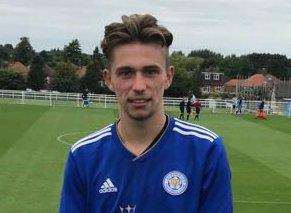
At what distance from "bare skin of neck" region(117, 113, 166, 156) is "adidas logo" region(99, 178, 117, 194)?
187 millimetres

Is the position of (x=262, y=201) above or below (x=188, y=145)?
below

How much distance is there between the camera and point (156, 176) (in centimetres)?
320

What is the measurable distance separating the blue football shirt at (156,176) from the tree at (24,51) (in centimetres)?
13649

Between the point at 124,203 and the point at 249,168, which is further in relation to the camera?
the point at 249,168

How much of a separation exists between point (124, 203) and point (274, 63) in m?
161

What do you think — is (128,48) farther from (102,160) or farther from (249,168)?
(249,168)

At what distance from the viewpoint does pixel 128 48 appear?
315 centimetres

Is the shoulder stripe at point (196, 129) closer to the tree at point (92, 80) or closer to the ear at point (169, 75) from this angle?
the ear at point (169, 75)

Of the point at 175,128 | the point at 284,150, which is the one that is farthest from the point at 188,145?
the point at 284,150

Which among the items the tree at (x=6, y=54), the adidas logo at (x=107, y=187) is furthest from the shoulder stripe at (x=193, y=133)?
the tree at (x=6, y=54)

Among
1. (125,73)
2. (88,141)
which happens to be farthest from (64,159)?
(125,73)

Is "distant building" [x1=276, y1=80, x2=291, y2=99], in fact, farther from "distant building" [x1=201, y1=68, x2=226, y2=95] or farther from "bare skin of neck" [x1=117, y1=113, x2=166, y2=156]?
"bare skin of neck" [x1=117, y1=113, x2=166, y2=156]

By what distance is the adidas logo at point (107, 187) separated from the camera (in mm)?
3205

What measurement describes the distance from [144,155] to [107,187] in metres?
0.23
